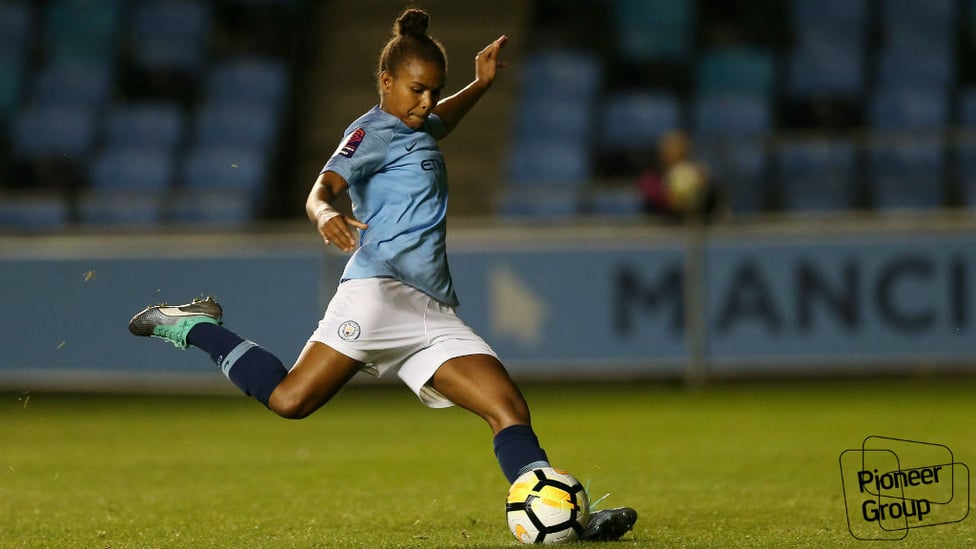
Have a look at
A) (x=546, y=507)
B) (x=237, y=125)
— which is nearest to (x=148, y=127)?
(x=237, y=125)

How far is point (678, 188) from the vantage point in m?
12.7

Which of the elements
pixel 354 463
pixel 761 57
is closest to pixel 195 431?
pixel 354 463

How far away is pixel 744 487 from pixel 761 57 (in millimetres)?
9886

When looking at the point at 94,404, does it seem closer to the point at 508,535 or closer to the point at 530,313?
the point at 530,313

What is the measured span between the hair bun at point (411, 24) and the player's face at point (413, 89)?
13 cm

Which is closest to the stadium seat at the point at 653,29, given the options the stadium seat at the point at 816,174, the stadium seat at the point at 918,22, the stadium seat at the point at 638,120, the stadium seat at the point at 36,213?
the stadium seat at the point at 638,120

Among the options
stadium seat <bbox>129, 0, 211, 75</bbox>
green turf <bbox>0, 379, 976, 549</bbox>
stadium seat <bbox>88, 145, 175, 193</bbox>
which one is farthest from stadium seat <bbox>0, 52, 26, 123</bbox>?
green turf <bbox>0, 379, 976, 549</bbox>

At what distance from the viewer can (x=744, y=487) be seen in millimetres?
6750

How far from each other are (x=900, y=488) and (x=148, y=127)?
1175 centimetres

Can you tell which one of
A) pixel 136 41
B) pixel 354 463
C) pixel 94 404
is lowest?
pixel 94 404

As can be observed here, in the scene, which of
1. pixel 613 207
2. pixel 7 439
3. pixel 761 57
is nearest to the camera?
pixel 7 439

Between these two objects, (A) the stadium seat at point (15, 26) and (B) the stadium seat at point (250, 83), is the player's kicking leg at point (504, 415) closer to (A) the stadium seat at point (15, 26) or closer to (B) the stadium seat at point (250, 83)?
(B) the stadium seat at point (250, 83)

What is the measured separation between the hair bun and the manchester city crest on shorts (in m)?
1.00

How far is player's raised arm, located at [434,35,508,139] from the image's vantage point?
18.8ft
